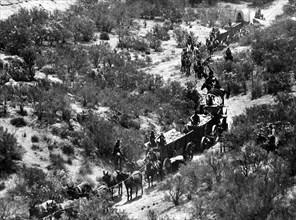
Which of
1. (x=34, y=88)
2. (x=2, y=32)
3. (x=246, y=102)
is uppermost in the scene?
(x=2, y=32)

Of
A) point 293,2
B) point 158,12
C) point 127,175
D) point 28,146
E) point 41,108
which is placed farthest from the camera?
point 293,2

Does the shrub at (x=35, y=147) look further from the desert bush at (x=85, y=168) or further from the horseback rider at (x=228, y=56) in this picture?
the horseback rider at (x=228, y=56)

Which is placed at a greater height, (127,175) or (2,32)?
(2,32)

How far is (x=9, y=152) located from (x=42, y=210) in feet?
13.9

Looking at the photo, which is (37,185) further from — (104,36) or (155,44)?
(155,44)

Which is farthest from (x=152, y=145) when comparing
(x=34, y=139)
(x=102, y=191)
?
(x=34, y=139)

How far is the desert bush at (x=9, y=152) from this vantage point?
Answer: 60.0 feet

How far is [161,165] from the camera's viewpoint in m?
17.6

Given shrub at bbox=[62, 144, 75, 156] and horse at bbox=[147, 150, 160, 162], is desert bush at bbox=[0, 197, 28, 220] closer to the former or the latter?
shrub at bbox=[62, 144, 75, 156]

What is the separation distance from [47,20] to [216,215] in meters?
25.6

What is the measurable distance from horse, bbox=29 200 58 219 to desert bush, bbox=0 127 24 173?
3.36m

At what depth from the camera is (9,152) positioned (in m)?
18.7

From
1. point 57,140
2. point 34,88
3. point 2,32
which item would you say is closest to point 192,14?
point 2,32

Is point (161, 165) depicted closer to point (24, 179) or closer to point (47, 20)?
point (24, 179)
